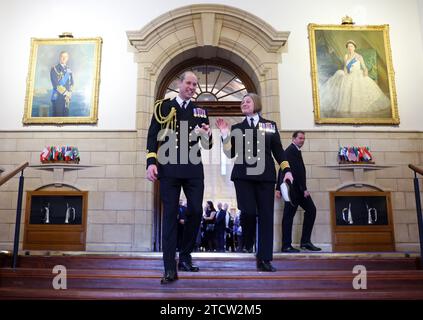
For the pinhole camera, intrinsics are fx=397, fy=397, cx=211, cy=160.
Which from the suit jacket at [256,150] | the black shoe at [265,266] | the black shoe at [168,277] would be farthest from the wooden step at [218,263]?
the suit jacket at [256,150]

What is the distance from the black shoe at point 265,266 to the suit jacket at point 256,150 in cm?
69

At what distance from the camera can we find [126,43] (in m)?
6.50

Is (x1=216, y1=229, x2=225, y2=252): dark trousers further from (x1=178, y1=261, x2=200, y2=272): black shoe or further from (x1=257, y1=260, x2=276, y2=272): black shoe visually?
(x1=178, y1=261, x2=200, y2=272): black shoe

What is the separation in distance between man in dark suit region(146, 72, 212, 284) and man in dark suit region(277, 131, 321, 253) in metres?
2.38

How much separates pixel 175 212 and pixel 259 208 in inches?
30.6

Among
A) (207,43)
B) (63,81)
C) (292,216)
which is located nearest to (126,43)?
(63,81)

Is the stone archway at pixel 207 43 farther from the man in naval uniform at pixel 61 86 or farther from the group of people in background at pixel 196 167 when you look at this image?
the group of people in background at pixel 196 167

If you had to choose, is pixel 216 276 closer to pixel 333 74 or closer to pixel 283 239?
pixel 283 239

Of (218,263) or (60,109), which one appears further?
(60,109)

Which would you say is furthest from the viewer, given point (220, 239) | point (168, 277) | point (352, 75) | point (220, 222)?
point (220, 222)

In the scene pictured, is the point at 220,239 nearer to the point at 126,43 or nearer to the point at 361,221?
the point at 361,221

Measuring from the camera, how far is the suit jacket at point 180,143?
301cm

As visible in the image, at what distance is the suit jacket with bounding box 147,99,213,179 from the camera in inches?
119

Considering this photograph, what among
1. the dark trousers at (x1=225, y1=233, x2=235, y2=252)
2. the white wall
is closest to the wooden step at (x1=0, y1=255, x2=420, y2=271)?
the white wall
